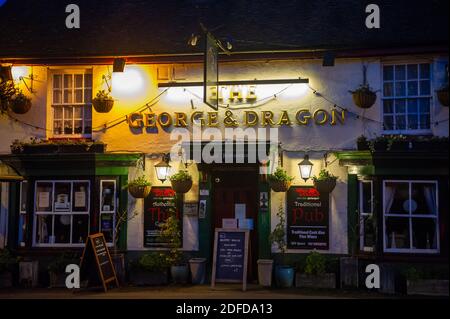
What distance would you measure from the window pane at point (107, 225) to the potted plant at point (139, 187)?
830 mm

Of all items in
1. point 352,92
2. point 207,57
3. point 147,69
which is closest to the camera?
point 207,57

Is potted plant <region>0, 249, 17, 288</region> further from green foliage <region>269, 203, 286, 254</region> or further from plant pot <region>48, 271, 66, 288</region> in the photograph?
green foliage <region>269, 203, 286, 254</region>

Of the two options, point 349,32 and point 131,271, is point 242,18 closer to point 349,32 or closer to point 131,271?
point 349,32

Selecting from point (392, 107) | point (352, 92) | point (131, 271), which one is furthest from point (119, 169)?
point (392, 107)

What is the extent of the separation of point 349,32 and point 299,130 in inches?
99.6

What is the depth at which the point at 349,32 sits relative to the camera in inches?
489

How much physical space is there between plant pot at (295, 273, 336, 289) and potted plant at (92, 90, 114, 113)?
18.1 ft

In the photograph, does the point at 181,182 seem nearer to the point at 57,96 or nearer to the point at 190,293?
the point at 190,293

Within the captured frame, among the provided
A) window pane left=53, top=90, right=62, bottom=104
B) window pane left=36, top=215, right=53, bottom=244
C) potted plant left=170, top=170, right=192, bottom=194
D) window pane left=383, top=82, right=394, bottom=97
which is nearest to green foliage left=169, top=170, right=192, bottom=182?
potted plant left=170, top=170, right=192, bottom=194

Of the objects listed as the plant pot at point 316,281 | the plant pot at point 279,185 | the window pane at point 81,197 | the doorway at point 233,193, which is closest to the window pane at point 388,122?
the plant pot at point 279,185

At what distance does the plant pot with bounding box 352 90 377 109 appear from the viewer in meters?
11.5

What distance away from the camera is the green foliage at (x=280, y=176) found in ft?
38.4

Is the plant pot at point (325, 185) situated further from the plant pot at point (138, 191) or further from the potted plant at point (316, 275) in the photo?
the plant pot at point (138, 191)

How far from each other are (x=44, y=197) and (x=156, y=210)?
2606 mm
